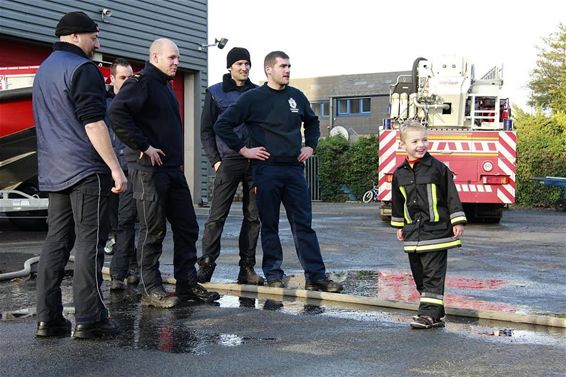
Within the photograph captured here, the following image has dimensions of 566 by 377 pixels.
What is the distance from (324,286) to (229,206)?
4.22 ft

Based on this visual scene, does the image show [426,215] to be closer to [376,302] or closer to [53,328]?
[376,302]

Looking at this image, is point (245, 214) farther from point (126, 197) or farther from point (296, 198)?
point (126, 197)

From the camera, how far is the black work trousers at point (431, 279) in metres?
5.59

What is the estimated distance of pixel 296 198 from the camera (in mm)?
7305

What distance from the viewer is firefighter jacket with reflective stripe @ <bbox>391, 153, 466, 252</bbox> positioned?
18.9ft

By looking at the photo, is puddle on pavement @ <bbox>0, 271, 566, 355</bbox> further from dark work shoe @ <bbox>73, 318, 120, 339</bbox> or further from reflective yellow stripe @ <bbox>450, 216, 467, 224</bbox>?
reflective yellow stripe @ <bbox>450, 216, 467, 224</bbox>

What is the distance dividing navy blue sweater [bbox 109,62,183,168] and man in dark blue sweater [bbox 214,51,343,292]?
81cm

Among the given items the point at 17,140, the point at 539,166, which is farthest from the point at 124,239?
the point at 539,166

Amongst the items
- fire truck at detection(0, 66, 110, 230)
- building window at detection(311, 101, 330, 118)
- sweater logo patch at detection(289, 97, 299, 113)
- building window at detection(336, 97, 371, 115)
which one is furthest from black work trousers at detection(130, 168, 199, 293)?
building window at detection(311, 101, 330, 118)

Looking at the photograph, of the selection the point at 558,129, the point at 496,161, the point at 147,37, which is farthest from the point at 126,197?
the point at 558,129

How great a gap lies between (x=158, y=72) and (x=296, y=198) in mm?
1738

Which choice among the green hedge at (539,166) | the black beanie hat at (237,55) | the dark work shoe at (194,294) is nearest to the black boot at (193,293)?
the dark work shoe at (194,294)

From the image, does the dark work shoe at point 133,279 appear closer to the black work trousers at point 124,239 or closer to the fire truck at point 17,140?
the black work trousers at point 124,239

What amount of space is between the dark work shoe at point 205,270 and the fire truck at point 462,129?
7.81 m
